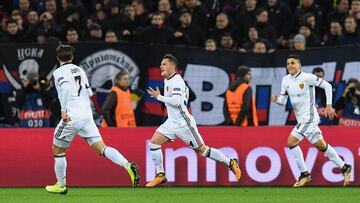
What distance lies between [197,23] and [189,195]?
7.43 meters

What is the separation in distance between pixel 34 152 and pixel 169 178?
207cm

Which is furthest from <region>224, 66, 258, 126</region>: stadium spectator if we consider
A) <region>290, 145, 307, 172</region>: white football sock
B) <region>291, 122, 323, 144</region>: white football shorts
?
<region>290, 145, 307, 172</region>: white football sock

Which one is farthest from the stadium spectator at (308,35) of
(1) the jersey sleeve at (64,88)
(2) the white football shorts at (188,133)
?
(1) the jersey sleeve at (64,88)

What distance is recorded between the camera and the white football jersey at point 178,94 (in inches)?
569

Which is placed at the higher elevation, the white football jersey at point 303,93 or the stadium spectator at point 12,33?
the stadium spectator at point 12,33

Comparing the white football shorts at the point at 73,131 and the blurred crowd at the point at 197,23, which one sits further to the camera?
the blurred crowd at the point at 197,23

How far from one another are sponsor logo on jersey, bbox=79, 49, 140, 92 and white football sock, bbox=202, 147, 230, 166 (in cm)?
382

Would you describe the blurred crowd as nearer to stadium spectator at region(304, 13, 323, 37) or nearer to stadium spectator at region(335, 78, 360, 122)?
stadium spectator at region(304, 13, 323, 37)

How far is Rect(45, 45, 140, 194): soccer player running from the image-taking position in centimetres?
1340

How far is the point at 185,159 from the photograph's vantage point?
51.9 feet

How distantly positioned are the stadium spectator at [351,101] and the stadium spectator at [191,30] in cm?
361

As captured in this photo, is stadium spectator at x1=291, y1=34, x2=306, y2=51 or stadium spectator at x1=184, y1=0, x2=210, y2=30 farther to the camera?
stadium spectator at x1=184, y1=0, x2=210, y2=30

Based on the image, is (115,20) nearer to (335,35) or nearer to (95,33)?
(95,33)

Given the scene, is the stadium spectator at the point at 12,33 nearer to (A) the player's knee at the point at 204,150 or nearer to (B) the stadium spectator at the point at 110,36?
(B) the stadium spectator at the point at 110,36
